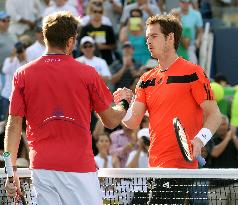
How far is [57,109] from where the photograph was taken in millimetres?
6719

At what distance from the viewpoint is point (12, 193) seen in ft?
21.9

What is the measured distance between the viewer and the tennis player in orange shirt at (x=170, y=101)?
7770 millimetres

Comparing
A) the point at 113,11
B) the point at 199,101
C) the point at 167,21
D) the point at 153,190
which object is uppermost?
the point at 113,11

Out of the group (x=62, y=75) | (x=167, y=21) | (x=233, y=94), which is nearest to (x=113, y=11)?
(x=233, y=94)

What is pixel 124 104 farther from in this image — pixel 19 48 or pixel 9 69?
pixel 9 69

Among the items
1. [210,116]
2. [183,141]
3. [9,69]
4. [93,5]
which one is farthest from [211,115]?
[93,5]

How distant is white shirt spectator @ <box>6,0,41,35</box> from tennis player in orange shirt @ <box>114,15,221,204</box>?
954 cm

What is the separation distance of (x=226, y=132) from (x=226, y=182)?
4.85 metres

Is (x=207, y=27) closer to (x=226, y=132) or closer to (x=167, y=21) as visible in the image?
(x=226, y=132)

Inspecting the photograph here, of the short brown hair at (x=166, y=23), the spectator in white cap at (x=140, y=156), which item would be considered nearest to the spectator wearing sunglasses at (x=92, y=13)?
the spectator in white cap at (x=140, y=156)

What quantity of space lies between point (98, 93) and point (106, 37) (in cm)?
975

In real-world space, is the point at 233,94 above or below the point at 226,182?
above

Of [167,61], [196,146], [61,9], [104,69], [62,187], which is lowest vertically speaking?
[62,187]

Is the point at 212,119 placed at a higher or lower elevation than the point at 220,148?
higher
